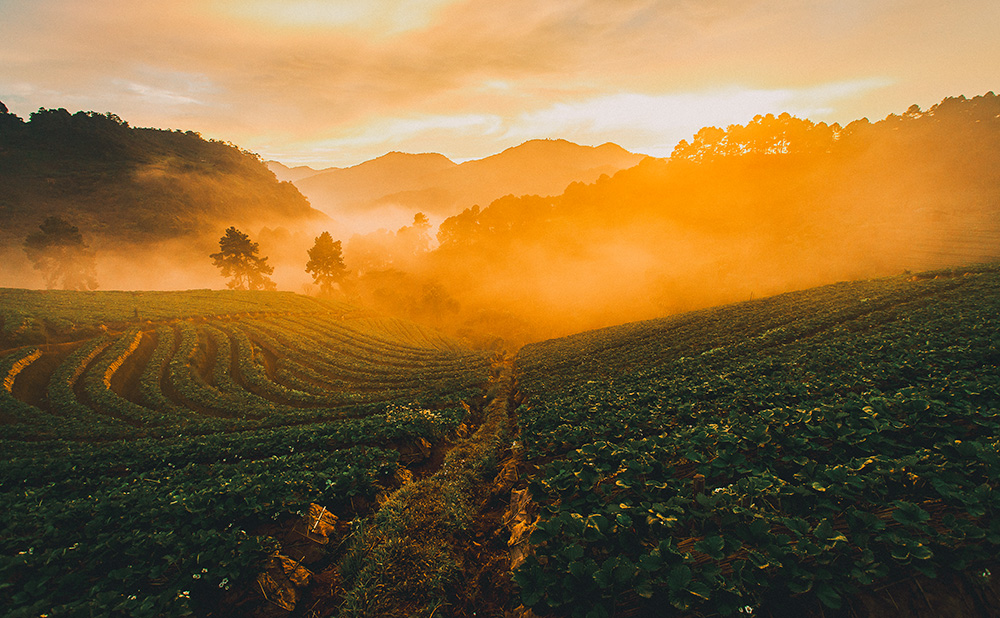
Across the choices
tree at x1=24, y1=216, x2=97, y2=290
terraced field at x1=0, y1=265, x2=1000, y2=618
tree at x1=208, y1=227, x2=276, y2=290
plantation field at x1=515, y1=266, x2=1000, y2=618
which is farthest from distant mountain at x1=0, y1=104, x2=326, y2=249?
plantation field at x1=515, y1=266, x2=1000, y2=618

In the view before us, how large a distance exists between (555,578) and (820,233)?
91.2 metres

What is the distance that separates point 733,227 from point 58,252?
160m

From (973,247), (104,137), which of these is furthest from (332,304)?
(104,137)

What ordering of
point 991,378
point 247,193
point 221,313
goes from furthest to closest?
1. point 247,193
2. point 221,313
3. point 991,378

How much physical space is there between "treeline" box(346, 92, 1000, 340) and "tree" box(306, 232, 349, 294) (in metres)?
14.3

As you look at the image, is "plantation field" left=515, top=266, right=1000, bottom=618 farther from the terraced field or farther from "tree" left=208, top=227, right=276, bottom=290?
"tree" left=208, top=227, right=276, bottom=290

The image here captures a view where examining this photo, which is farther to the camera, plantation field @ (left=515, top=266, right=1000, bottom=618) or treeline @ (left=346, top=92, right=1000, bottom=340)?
treeline @ (left=346, top=92, right=1000, bottom=340)

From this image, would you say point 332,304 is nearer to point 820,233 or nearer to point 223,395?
point 223,395

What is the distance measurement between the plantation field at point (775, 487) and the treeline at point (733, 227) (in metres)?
57.7

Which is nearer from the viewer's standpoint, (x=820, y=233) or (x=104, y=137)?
(x=820, y=233)

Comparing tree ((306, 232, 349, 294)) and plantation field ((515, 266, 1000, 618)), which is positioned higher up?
tree ((306, 232, 349, 294))

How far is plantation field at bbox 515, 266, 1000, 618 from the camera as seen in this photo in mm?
4059

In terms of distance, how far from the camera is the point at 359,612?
6500 millimetres

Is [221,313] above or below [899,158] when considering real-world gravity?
below
